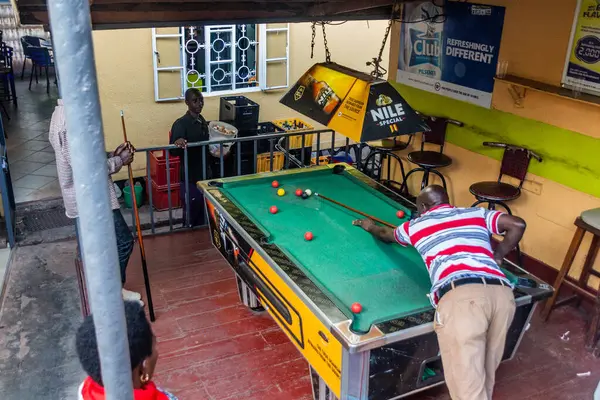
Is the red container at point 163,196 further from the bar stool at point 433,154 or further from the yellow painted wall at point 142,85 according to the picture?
the bar stool at point 433,154

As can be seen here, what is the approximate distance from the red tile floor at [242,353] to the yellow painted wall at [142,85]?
3102 millimetres

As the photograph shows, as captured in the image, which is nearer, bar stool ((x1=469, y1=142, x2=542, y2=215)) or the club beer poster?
bar stool ((x1=469, y1=142, x2=542, y2=215))

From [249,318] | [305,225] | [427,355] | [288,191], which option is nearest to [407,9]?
[288,191]

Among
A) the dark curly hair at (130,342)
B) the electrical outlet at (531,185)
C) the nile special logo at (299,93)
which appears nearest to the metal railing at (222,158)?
the nile special logo at (299,93)

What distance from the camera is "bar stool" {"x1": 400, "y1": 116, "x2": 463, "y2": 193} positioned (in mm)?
5699

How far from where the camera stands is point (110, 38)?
7.24m

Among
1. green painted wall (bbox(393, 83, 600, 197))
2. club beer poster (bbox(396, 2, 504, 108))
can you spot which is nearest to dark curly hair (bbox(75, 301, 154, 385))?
green painted wall (bbox(393, 83, 600, 197))

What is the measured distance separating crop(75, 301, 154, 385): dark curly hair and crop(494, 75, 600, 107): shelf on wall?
3864 millimetres

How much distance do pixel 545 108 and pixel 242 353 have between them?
3.19 meters

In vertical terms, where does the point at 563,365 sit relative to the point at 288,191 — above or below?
below

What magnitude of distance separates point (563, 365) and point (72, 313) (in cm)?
362

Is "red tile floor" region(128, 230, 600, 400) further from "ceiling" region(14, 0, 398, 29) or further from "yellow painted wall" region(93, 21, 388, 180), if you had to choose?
"yellow painted wall" region(93, 21, 388, 180)

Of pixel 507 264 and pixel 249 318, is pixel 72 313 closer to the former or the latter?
pixel 249 318

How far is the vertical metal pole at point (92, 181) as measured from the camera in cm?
103
